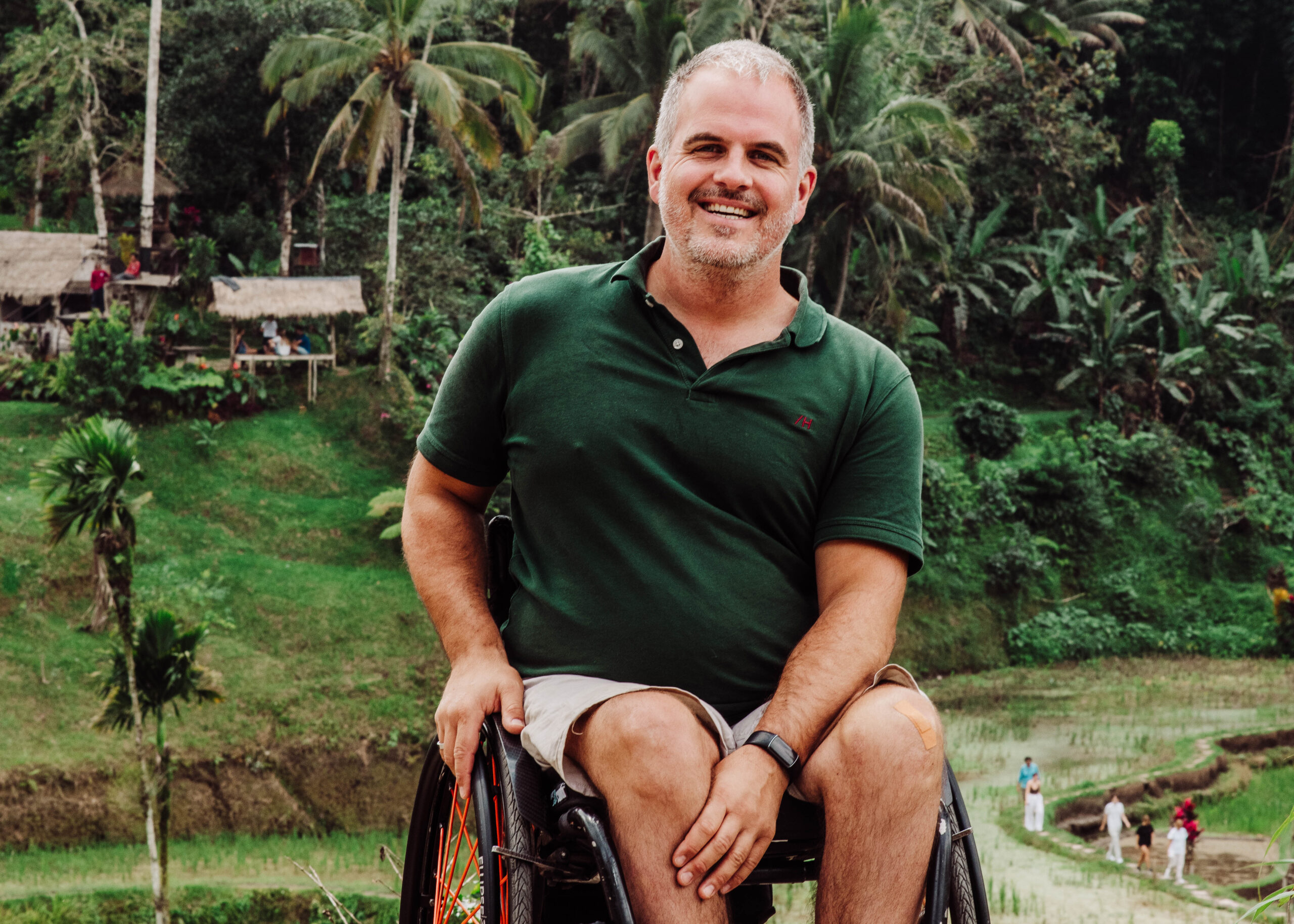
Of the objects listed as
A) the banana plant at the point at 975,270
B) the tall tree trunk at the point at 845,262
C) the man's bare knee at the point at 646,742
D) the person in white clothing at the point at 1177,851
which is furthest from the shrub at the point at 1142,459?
the man's bare knee at the point at 646,742

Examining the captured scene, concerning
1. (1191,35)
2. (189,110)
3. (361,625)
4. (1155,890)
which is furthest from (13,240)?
(1191,35)

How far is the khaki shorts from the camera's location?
166cm

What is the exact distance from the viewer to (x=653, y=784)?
1.57m

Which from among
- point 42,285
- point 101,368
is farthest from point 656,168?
point 42,285

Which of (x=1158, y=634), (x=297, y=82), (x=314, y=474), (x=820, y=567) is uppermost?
(x=297, y=82)

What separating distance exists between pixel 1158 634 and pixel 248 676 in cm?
1431

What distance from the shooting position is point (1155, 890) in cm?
1033

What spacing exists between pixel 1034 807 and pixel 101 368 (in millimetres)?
12848

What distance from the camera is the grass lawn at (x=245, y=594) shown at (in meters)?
12.8

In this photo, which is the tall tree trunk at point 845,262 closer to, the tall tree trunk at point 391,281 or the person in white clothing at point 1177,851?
the tall tree trunk at point 391,281

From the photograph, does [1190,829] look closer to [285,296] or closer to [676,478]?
[676,478]

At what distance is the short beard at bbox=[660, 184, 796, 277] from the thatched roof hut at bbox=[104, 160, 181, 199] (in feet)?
62.1

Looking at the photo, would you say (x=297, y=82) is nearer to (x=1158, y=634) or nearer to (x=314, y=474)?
(x=314, y=474)

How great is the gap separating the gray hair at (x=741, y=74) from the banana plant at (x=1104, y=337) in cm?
2061
